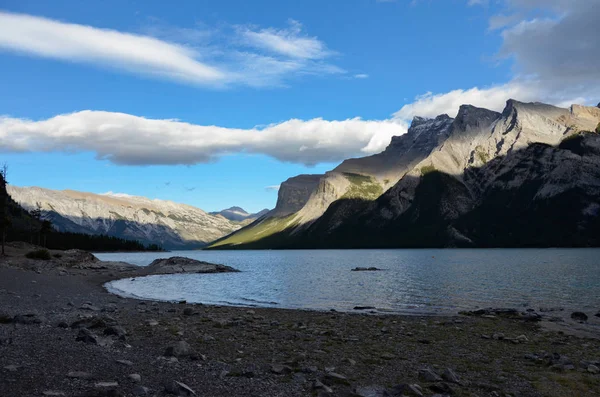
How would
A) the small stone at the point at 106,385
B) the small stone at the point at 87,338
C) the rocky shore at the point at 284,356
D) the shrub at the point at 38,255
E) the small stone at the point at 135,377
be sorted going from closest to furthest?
the small stone at the point at 106,385 → the small stone at the point at 135,377 → the rocky shore at the point at 284,356 → the small stone at the point at 87,338 → the shrub at the point at 38,255

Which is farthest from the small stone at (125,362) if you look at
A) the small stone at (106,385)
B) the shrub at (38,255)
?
the shrub at (38,255)

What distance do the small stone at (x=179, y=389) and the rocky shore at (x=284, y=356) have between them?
0.11 feet

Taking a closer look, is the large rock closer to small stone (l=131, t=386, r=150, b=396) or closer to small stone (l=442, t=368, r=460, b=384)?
small stone (l=442, t=368, r=460, b=384)

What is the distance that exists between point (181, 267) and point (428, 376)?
11234 centimetres

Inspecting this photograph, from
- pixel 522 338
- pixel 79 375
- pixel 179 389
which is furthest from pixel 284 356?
pixel 522 338

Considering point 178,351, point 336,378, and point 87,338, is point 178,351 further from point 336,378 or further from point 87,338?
point 336,378

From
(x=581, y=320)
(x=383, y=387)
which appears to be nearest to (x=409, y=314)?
(x=581, y=320)

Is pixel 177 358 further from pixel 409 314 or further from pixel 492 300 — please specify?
pixel 492 300

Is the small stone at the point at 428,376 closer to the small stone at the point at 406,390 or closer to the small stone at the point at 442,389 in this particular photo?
the small stone at the point at 442,389

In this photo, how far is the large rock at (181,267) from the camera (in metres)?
118

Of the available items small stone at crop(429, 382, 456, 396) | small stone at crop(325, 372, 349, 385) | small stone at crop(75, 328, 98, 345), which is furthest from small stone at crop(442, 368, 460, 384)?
small stone at crop(75, 328, 98, 345)

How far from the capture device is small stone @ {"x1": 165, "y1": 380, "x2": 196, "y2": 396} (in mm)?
14586

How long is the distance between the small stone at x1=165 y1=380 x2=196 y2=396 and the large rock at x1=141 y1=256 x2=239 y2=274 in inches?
4048

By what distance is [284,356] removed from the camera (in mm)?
22641
